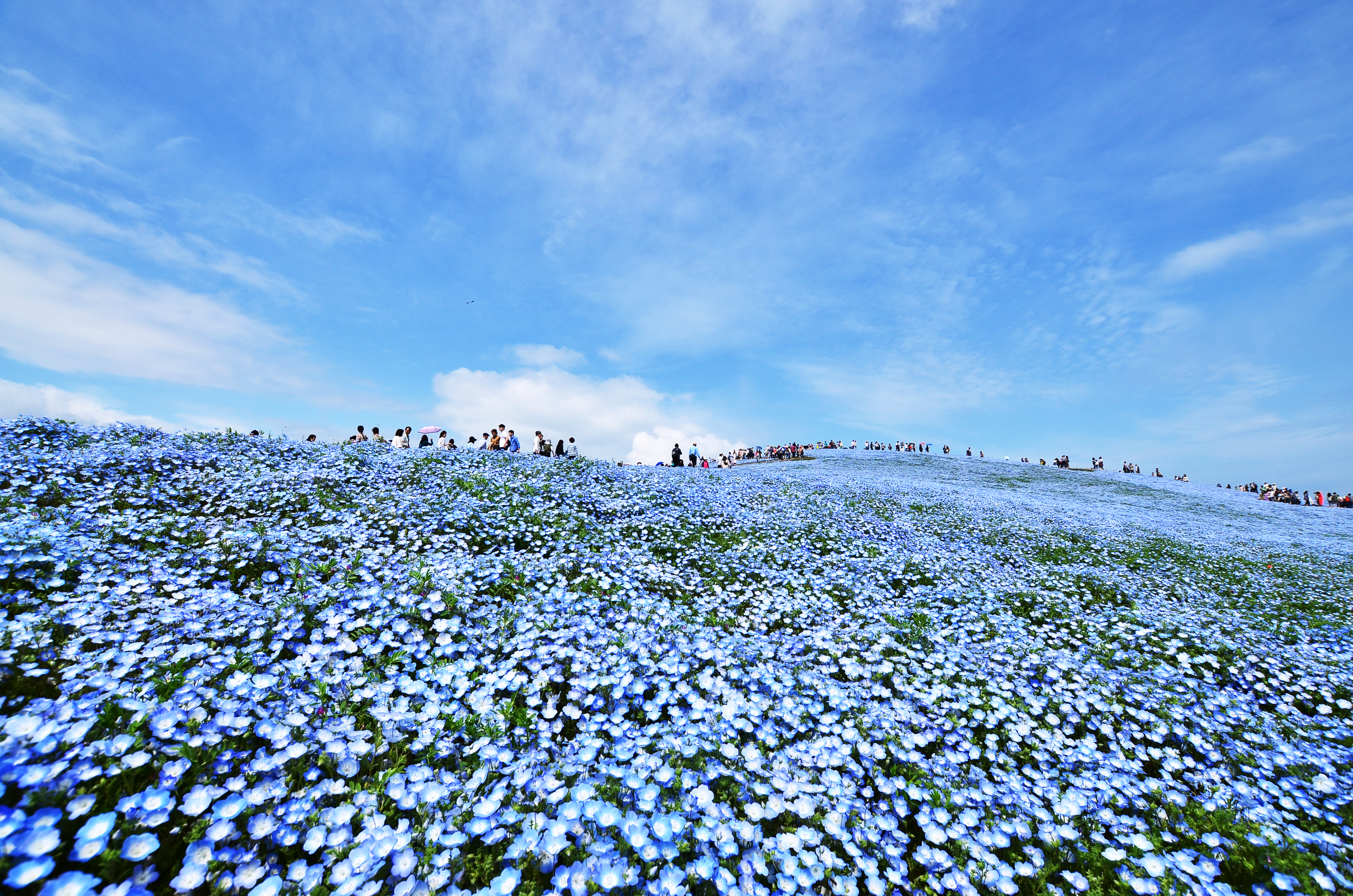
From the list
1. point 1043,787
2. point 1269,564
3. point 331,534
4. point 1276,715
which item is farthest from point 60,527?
point 1269,564

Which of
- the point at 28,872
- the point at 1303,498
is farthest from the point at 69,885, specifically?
the point at 1303,498

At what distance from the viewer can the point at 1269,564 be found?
17125mm

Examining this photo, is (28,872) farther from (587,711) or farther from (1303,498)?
(1303,498)

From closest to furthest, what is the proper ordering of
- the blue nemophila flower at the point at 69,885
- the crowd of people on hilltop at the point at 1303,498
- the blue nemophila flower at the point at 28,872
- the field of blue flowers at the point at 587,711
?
the blue nemophila flower at the point at 28,872 → the blue nemophila flower at the point at 69,885 → the field of blue flowers at the point at 587,711 → the crowd of people on hilltop at the point at 1303,498

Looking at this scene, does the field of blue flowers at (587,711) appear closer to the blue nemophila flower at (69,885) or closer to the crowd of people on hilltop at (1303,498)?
the blue nemophila flower at (69,885)

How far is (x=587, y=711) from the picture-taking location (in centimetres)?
557

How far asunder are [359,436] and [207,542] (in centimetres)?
2257

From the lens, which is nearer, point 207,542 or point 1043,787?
point 1043,787

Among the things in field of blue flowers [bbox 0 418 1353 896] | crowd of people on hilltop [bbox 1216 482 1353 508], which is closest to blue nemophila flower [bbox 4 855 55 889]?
field of blue flowers [bbox 0 418 1353 896]

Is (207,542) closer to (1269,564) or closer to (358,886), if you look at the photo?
(358,886)

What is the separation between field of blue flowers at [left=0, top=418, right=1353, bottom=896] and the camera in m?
3.44

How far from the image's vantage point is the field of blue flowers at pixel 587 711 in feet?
11.3

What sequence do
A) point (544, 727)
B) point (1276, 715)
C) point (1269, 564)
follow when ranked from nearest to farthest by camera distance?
1. point (544, 727)
2. point (1276, 715)
3. point (1269, 564)

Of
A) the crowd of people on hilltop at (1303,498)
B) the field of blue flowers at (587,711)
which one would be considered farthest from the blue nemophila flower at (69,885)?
the crowd of people on hilltop at (1303,498)
